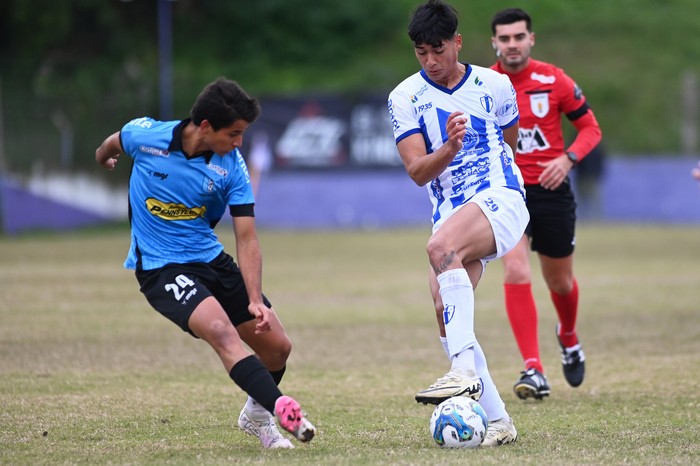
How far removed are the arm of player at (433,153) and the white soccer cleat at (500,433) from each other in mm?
1360

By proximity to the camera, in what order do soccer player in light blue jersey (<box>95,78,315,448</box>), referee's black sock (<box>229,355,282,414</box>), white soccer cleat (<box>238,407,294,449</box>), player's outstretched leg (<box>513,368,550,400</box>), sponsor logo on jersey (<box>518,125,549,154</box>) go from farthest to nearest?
sponsor logo on jersey (<box>518,125,549,154</box>)
player's outstretched leg (<box>513,368,550,400</box>)
white soccer cleat (<box>238,407,294,449</box>)
soccer player in light blue jersey (<box>95,78,315,448</box>)
referee's black sock (<box>229,355,282,414</box>)

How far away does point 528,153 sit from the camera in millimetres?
8250

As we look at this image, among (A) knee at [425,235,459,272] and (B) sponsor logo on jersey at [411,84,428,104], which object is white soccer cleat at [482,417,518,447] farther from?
(B) sponsor logo on jersey at [411,84,428,104]

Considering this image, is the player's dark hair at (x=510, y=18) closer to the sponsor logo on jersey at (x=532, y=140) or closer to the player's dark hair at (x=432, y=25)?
the sponsor logo on jersey at (x=532, y=140)

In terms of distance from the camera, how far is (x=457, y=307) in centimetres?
597

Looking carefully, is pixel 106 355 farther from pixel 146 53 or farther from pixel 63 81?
pixel 146 53

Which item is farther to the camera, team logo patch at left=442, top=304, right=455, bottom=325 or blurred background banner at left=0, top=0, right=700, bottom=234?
blurred background banner at left=0, top=0, right=700, bottom=234

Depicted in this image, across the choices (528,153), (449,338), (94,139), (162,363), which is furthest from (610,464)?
(94,139)

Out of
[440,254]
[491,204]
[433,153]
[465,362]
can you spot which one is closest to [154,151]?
[433,153]

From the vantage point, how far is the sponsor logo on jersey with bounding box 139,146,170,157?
5.94m

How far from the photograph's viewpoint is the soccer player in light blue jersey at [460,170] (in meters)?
5.99

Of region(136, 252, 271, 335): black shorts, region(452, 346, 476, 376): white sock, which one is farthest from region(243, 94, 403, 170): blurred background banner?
region(452, 346, 476, 376): white sock

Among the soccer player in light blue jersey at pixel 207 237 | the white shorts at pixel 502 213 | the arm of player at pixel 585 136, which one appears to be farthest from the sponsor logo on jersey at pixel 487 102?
the arm of player at pixel 585 136

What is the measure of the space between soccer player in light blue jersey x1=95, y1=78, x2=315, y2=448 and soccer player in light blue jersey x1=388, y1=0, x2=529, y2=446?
93 cm
